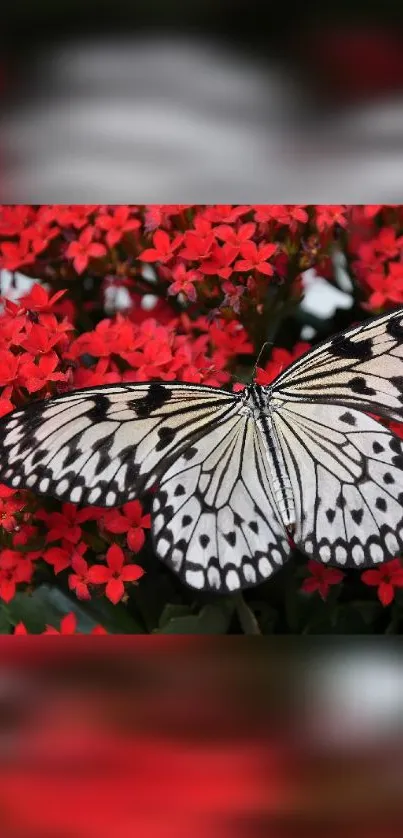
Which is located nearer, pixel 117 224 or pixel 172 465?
pixel 172 465

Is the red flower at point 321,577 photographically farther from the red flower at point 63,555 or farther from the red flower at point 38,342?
the red flower at point 38,342

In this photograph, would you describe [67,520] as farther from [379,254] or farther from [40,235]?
[379,254]

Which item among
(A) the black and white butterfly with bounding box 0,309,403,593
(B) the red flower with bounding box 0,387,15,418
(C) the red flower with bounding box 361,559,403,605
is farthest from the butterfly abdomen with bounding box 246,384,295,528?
(B) the red flower with bounding box 0,387,15,418

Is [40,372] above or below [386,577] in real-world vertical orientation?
above

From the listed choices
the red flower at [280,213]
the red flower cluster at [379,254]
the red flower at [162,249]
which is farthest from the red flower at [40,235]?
the red flower cluster at [379,254]

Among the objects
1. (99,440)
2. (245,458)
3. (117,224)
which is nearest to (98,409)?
(99,440)
